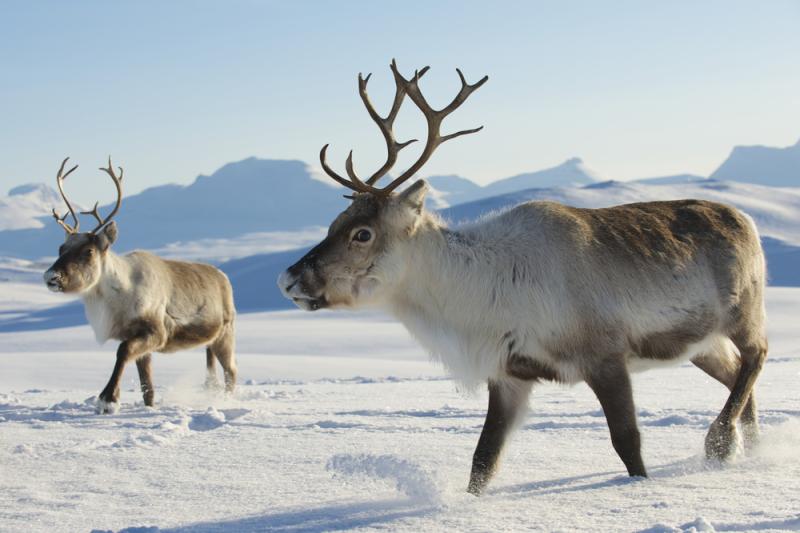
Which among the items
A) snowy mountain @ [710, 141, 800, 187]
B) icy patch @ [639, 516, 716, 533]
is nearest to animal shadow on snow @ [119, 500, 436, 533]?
icy patch @ [639, 516, 716, 533]

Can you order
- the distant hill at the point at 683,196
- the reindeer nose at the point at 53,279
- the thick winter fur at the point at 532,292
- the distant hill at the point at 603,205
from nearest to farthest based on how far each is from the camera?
the thick winter fur at the point at 532,292
the reindeer nose at the point at 53,279
the distant hill at the point at 603,205
the distant hill at the point at 683,196

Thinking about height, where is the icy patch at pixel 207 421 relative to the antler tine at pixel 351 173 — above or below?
below

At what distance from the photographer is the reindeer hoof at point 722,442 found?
4809mm

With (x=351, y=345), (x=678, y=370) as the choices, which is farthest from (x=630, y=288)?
(x=351, y=345)

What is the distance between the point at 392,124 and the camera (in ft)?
17.3

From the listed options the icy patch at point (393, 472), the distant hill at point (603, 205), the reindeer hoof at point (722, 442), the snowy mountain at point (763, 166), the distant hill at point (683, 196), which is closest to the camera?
the icy patch at point (393, 472)

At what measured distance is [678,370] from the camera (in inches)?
479

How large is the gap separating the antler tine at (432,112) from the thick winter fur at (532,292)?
30 cm

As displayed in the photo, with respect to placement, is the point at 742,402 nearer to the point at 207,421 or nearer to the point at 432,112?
the point at 432,112

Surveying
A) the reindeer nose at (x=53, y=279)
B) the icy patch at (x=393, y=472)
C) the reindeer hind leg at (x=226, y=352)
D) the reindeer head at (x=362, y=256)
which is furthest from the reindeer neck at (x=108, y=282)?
the reindeer head at (x=362, y=256)

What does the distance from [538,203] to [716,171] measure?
7459 inches

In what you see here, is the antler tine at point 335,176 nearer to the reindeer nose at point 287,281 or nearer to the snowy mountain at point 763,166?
the reindeer nose at point 287,281

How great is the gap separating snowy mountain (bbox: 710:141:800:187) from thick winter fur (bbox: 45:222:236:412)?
169107mm

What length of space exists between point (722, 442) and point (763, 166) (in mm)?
182770
